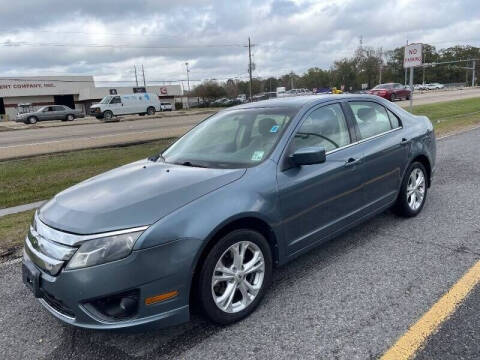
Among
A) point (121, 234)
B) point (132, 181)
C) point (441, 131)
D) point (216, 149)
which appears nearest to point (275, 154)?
point (216, 149)

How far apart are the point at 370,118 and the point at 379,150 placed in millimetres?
417

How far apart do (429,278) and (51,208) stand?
3.08 metres

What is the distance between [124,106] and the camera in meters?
33.5

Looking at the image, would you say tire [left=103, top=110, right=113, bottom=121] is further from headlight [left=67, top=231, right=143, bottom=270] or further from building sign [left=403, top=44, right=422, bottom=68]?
headlight [left=67, top=231, right=143, bottom=270]

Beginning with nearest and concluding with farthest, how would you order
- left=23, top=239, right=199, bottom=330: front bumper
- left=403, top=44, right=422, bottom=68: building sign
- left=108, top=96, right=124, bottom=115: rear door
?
left=23, top=239, right=199, bottom=330: front bumper < left=403, top=44, right=422, bottom=68: building sign < left=108, top=96, right=124, bottom=115: rear door

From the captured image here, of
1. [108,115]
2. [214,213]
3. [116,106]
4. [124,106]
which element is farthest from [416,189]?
[124,106]

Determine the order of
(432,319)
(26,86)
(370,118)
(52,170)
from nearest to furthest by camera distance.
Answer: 1. (432,319)
2. (370,118)
3. (52,170)
4. (26,86)

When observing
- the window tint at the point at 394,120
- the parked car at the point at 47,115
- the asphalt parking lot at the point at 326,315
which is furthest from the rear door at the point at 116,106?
the window tint at the point at 394,120

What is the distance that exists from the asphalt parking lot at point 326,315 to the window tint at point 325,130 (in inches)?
44.3

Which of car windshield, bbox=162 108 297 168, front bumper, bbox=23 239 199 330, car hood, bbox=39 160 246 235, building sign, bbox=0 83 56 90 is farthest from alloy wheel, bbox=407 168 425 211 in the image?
building sign, bbox=0 83 56 90

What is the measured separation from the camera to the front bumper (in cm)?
243

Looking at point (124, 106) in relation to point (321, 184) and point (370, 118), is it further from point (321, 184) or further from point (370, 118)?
point (321, 184)

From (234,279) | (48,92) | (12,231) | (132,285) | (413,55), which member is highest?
(48,92)

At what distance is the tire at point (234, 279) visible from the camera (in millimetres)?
2740
